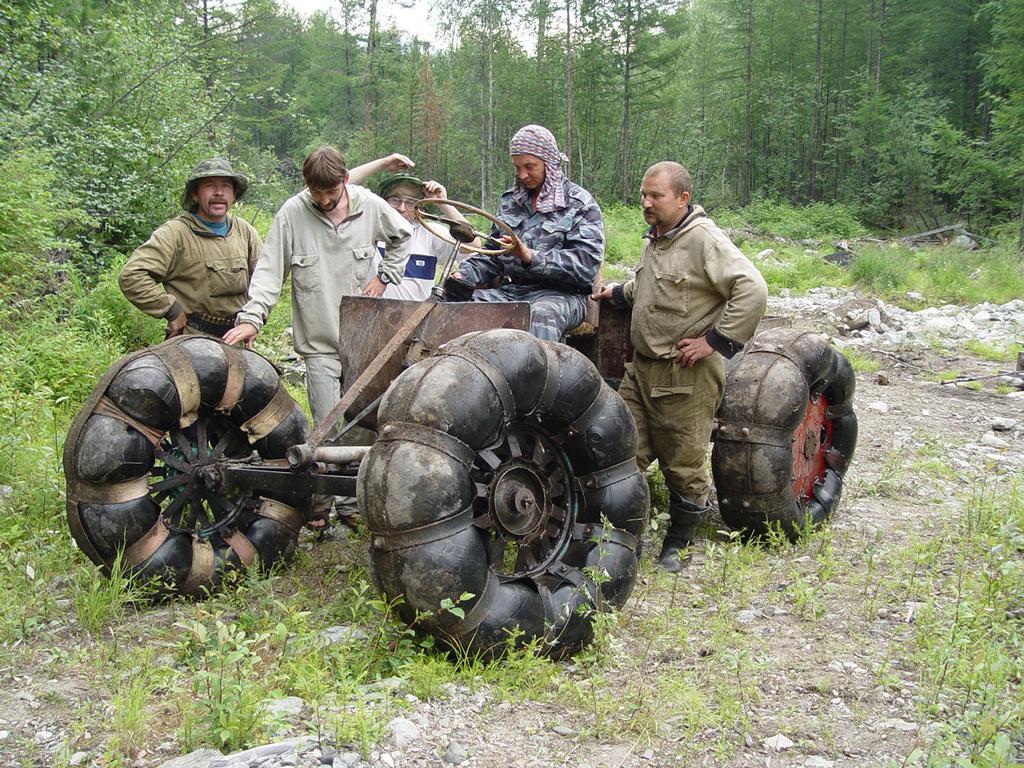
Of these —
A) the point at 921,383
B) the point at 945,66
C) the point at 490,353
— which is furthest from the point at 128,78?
the point at 945,66

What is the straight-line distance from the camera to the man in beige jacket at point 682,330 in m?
4.45

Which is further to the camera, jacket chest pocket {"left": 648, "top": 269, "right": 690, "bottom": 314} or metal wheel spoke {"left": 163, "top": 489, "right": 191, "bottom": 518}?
jacket chest pocket {"left": 648, "top": 269, "right": 690, "bottom": 314}

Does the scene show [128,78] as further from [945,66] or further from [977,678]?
[945,66]

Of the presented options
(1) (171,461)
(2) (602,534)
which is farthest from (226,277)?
(2) (602,534)

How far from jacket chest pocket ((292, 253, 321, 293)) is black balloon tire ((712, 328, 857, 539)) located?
257 centimetres

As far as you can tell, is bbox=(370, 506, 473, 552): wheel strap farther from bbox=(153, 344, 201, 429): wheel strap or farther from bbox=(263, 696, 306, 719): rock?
bbox=(153, 344, 201, 429): wheel strap

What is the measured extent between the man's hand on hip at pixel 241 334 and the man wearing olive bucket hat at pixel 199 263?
962 mm

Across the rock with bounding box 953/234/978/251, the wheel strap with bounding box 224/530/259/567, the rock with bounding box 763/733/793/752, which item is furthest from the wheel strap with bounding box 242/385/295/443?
the rock with bounding box 953/234/978/251

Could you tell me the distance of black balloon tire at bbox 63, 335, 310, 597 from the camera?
12.4 ft

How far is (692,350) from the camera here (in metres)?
4.55

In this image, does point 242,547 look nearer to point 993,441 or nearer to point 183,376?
point 183,376

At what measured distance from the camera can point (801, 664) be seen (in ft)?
11.9

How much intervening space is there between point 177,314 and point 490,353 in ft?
8.58

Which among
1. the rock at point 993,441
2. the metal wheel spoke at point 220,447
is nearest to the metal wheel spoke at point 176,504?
the metal wheel spoke at point 220,447
